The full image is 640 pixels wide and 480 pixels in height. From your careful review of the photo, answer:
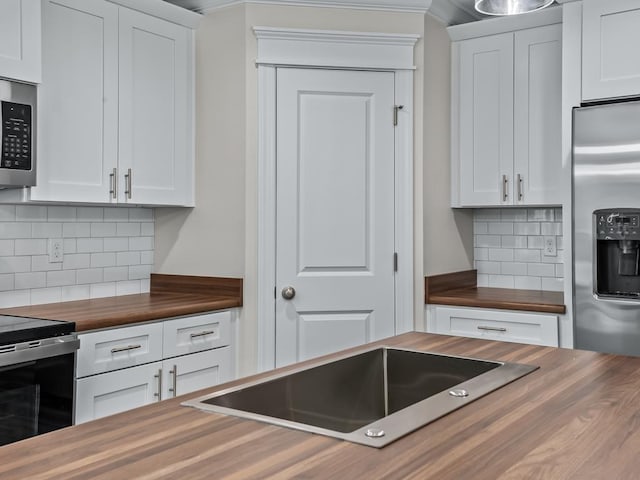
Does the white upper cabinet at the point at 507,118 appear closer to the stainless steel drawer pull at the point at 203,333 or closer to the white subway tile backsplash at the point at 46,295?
the stainless steel drawer pull at the point at 203,333

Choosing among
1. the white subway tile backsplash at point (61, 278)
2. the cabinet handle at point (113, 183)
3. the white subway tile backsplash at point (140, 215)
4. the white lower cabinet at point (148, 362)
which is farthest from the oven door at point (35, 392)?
the white subway tile backsplash at point (140, 215)

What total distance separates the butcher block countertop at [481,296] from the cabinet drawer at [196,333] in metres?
1.10

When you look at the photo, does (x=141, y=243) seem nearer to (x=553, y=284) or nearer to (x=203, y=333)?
(x=203, y=333)

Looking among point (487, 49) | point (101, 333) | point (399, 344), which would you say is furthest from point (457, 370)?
point (487, 49)

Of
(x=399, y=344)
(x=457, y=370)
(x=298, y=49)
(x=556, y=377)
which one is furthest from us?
(x=298, y=49)

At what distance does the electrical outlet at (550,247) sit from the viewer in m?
3.83

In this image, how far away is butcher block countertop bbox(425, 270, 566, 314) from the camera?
10.8 ft

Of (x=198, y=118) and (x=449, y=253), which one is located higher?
(x=198, y=118)

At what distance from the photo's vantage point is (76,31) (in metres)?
2.95

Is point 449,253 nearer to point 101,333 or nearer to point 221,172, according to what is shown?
point 221,172

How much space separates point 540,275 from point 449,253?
0.58m

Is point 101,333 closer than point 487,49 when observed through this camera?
Yes

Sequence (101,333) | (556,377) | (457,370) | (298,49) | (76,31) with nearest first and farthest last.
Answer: (556,377)
(457,370)
(101,333)
(76,31)
(298,49)

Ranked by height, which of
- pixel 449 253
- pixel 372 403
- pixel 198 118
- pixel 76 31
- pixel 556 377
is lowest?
pixel 372 403
